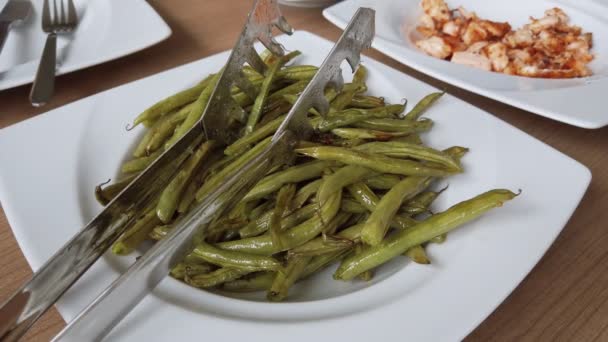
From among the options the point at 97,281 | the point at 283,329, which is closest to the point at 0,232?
the point at 97,281

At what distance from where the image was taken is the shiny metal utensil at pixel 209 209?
65 cm

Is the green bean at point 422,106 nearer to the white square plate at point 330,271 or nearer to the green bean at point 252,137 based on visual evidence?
the white square plate at point 330,271

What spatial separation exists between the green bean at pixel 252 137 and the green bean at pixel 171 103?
0.20 m

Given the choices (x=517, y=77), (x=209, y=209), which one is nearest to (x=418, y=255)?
(x=209, y=209)

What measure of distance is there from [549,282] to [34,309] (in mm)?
836

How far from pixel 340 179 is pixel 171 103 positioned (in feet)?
1.52

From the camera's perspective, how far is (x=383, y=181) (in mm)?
966

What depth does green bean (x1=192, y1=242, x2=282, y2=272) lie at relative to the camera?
2.72 feet

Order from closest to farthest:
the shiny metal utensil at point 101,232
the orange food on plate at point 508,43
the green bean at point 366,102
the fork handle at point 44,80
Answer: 1. the shiny metal utensil at point 101,232
2. the green bean at point 366,102
3. the fork handle at point 44,80
4. the orange food on plate at point 508,43

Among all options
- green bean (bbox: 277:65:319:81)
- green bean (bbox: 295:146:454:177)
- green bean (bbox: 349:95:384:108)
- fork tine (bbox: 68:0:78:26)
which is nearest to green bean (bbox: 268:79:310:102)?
green bean (bbox: 277:65:319:81)

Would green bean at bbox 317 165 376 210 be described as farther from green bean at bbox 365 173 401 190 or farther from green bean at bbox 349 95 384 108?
green bean at bbox 349 95 384 108

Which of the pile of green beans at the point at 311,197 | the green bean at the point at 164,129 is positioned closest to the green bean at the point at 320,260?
the pile of green beans at the point at 311,197

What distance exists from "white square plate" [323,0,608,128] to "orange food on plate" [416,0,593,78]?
48 mm

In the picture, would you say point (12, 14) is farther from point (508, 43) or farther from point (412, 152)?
point (508, 43)
